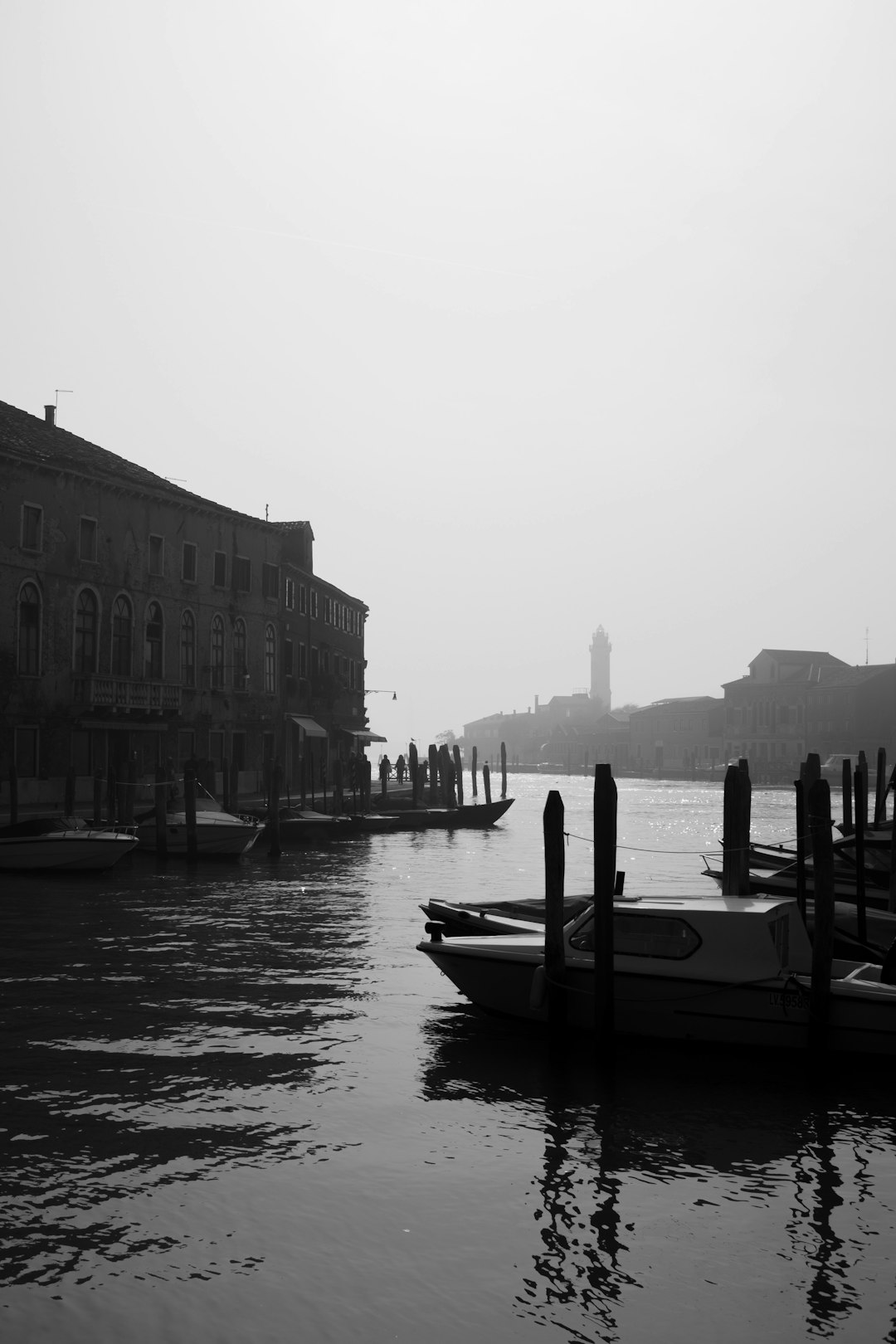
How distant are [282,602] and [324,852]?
1672 cm

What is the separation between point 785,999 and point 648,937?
4.56 ft

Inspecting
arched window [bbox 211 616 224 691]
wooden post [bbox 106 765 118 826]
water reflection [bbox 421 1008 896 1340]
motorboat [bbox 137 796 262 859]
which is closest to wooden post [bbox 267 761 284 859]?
motorboat [bbox 137 796 262 859]

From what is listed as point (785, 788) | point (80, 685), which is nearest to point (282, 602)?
point (80, 685)

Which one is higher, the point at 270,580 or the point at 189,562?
the point at 270,580

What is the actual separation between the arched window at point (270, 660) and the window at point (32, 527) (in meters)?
13.7

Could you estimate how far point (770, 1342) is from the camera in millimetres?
7070

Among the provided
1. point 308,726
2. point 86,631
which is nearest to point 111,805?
point 86,631

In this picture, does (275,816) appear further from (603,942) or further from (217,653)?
(603,942)

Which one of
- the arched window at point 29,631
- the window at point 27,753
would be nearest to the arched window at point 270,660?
the arched window at point 29,631

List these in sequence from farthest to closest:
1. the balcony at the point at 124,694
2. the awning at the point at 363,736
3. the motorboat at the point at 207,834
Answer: the awning at the point at 363,736, the balcony at the point at 124,694, the motorboat at the point at 207,834

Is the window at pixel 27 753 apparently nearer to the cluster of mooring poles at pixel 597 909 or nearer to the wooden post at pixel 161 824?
the wooden post at pixel 161 824

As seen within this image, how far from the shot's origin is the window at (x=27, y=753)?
3500cm

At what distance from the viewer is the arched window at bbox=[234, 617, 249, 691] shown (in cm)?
4616

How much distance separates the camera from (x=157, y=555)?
41.2m
